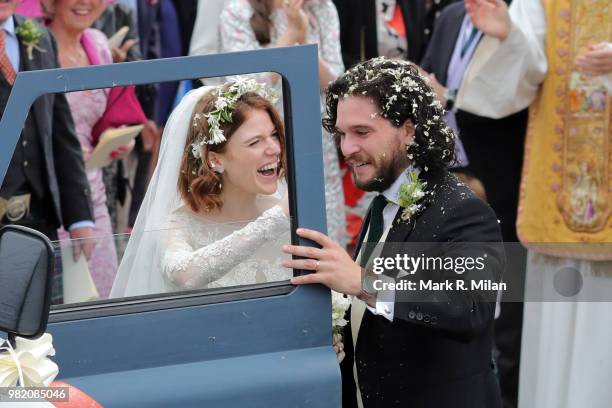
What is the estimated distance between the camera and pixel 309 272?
2969 mm

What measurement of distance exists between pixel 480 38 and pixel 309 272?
3.19m

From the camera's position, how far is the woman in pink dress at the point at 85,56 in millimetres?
A: 5328

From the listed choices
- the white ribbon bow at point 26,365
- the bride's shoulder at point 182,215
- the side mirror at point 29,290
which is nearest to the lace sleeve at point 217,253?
the bride's shoulder at point 182,215

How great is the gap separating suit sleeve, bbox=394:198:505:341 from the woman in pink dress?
2.36 metres

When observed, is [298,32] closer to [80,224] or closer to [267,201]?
[80,224]

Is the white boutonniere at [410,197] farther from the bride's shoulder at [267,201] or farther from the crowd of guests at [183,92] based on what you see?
the crowd of guests at [183,92]

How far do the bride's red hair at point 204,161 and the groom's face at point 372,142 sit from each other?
0.24 meters

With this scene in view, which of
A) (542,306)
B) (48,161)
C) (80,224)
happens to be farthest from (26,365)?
(542,306)

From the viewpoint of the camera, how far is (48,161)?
466cm

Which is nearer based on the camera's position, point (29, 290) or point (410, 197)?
point (29, 290)

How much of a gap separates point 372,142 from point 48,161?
6.28 feet

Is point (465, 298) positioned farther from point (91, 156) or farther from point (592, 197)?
point (91, 156)

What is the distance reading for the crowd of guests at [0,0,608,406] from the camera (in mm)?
4730

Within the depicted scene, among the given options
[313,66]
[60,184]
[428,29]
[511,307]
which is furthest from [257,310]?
[428,29]
